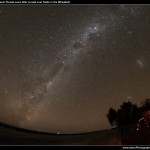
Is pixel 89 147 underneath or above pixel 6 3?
underneath

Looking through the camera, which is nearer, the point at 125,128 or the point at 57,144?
the point at 57,144

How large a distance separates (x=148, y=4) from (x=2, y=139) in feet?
13.9

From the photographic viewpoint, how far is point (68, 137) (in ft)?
23.3

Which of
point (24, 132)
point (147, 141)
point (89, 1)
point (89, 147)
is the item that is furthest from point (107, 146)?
point (89, 1)

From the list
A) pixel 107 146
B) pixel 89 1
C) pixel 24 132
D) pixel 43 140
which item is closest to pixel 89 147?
pixel 107 146

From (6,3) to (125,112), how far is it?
11.6 ft

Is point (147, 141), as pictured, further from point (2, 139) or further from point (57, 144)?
point (2, 139)

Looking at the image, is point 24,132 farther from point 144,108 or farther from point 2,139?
point 144,108

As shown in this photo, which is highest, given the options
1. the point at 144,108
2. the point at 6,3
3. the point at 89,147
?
the point at 6,3

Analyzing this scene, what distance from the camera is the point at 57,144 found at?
6562mm

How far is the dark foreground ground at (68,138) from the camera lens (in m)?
6.59

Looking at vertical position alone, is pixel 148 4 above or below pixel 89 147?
above

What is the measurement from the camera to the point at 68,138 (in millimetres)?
7020

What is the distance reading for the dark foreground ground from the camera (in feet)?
21.6
